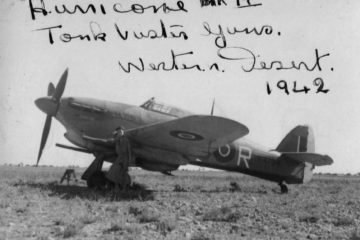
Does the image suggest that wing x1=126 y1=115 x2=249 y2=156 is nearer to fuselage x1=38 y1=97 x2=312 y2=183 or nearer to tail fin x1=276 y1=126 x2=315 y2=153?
fuselage x1=38 y1=97 x2=312 y2=183

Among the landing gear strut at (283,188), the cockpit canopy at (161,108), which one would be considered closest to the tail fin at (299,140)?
the landing gear strut at (283,188)

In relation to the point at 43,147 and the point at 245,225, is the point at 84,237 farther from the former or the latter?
the point at 43,147

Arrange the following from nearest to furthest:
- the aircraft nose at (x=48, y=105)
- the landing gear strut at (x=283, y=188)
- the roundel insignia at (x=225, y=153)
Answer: the aircraft nose at (x=48, y=105)
the roundel insignia at (x=225, y=153)
the landing gear strut at (x=283, y=188)

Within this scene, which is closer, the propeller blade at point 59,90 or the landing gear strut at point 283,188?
the propeller blade at point 59,90

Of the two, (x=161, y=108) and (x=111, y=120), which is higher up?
(x=161, y=108)

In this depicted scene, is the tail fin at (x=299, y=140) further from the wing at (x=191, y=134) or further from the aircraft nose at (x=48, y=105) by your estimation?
the aircraft nose at (x=48, y=105)

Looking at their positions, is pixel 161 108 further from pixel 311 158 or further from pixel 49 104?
pixel 311 158

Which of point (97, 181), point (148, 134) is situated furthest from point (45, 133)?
point (148, 134)
